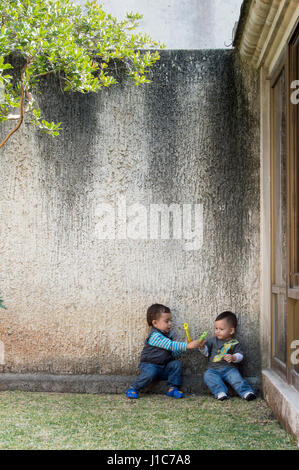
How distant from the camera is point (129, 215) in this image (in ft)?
12.9

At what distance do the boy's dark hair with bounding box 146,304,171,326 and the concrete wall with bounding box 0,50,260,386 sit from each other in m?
0.09

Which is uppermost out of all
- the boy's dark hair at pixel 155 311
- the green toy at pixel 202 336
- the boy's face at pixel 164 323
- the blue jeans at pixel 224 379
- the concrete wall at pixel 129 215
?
the concrete wall at pixel 129 215

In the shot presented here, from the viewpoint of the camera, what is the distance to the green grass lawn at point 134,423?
2775 mm

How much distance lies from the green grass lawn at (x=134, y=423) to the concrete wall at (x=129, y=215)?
0.35 m

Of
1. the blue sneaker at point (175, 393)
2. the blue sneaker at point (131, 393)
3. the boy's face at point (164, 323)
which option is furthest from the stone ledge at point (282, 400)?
the blue sneaker at point (131, 393)

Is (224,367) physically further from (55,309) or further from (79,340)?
(55,309)

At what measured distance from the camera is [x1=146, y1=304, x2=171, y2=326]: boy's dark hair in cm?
381

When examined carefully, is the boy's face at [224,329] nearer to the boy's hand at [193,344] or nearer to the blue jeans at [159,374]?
the boy's hand at [193,344]

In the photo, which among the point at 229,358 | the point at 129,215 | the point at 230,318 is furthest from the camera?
the point at 129,215

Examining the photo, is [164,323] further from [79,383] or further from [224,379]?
[79,383]

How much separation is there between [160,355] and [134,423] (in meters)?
0.72

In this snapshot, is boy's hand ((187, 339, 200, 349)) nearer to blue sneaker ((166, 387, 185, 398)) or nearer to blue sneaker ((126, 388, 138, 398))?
blue sneaker ((166, 387, 185, 398))

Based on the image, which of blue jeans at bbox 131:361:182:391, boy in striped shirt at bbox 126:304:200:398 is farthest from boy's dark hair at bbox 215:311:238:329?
blue jeans at bbox 131:361:182:391

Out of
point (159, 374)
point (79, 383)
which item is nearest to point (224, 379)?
point (159, 374)
